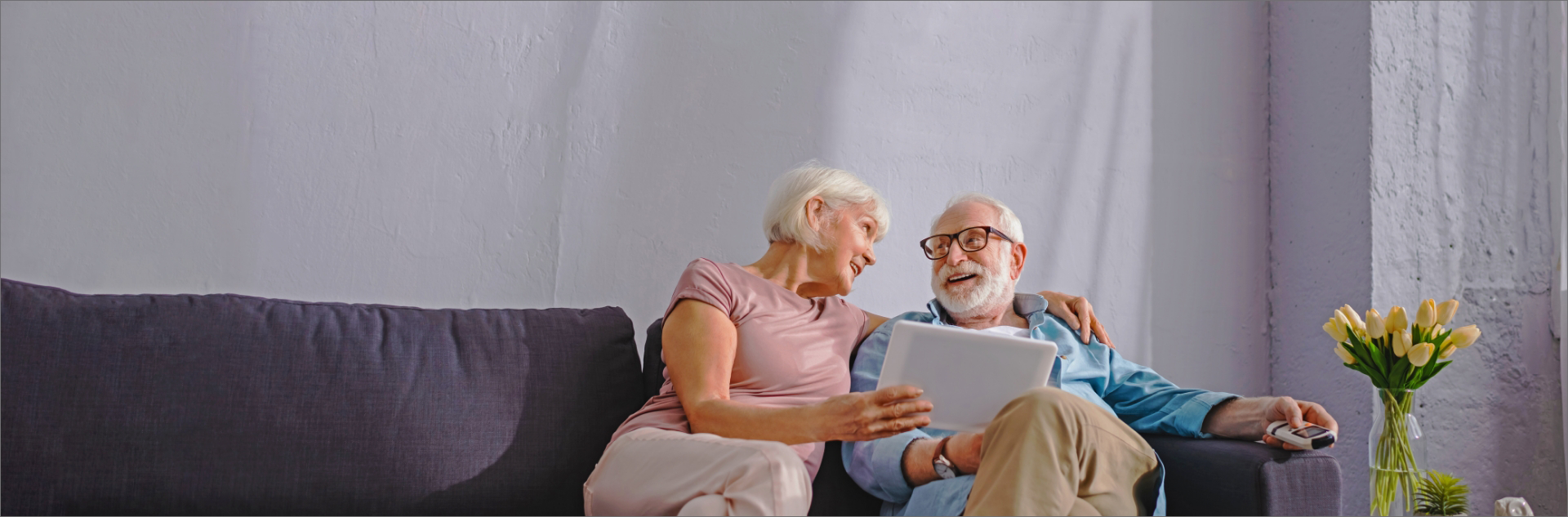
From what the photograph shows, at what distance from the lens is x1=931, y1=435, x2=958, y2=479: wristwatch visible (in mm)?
1562

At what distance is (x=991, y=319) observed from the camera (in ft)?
6.59

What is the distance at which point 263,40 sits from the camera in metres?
2.05

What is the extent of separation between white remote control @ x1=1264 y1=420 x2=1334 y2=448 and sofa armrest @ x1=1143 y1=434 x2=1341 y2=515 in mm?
24

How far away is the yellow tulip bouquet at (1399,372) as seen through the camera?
1718mm

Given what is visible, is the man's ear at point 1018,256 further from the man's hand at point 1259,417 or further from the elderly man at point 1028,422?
the man's hand at point 1259,417

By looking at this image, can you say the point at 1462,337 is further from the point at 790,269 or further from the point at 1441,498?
the point at 790,269

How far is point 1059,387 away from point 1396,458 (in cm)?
61

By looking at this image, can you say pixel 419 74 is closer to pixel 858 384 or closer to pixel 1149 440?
pixel 858 384

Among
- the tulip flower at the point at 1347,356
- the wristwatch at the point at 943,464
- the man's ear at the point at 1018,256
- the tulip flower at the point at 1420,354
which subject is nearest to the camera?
the wristwatch at the point at 943,464

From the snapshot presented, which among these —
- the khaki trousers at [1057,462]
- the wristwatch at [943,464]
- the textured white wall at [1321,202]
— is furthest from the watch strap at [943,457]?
the textured white wall at [1321,202]

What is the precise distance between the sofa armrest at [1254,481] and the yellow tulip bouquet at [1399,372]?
0.83ft

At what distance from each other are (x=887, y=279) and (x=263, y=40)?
1552 millimetres

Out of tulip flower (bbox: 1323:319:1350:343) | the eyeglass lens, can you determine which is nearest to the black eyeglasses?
the eyeglass lens

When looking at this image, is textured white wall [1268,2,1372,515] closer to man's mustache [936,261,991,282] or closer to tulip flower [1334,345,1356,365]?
tulip flower [1334,345,1356,365]
